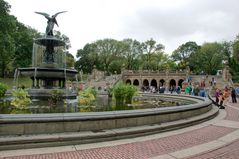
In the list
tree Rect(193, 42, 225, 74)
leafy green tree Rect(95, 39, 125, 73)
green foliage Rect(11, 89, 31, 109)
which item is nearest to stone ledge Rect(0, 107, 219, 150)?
green foliage Rect(11, 89, 31, 109)

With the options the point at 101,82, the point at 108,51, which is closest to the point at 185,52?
the point at 108,51

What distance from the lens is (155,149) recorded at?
716cm

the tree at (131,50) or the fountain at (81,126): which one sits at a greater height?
the tree at (131,50)

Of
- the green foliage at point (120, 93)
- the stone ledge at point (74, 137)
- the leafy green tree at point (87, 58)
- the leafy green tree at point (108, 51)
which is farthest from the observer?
the leafy green tree at point (87, 58)

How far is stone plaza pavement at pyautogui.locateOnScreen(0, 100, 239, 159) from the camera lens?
639 centimetres

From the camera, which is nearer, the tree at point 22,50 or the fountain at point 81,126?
the fountain at point 81,126

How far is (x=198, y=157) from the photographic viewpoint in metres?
6.56

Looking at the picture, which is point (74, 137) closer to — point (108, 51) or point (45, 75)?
point (45, 75)

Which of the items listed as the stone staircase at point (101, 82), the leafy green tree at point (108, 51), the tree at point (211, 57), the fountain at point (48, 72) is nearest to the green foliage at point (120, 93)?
the fountain at point (48, 72)

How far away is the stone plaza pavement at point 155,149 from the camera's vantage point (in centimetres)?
639

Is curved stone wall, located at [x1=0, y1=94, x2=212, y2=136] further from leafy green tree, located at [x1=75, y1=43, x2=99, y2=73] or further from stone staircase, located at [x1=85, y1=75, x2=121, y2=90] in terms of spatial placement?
leafy green tree, located at [x1=75, y1=43, x2=99, y2=73]

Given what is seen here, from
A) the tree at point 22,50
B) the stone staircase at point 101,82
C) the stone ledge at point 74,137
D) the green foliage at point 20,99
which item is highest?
the tree at point 22,50

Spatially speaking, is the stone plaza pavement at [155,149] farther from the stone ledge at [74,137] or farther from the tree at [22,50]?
the tree at [22,50]

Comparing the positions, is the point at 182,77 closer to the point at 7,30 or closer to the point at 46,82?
the point at 7,30
